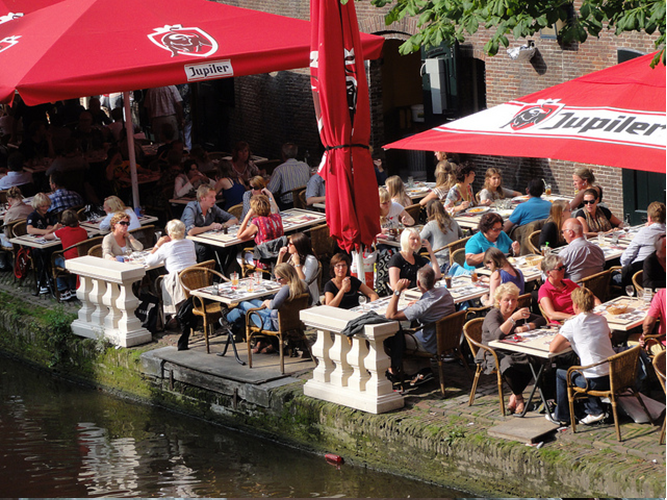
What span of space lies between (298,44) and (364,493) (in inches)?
274

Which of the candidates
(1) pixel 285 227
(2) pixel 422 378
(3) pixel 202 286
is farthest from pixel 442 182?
(2) pixel 422 378

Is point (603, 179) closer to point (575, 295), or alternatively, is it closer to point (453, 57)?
point (453, 57)

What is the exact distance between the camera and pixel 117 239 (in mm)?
12742

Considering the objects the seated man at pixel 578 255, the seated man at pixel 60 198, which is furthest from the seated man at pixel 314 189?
the seated man at pixel 578 255

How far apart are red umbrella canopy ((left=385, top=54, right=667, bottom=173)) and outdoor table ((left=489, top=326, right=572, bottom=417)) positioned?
1502mm

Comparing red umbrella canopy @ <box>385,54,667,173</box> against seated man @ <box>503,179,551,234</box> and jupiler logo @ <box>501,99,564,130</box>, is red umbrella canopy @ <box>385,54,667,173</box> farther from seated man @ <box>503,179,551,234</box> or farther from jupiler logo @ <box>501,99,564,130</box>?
seated man @ <box>503,179,551,234</box>

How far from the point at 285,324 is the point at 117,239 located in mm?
2994

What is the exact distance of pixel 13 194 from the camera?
48.5 feet

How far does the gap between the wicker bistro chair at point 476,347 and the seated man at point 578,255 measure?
1.85 m

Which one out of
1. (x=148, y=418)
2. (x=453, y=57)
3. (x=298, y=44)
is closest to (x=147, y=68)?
(x=298, y=44)

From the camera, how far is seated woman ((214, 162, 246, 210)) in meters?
15.4

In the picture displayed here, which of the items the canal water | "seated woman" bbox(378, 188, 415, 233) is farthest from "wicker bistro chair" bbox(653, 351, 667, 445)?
"seated woman" bbox(378, 188, 415, 233)

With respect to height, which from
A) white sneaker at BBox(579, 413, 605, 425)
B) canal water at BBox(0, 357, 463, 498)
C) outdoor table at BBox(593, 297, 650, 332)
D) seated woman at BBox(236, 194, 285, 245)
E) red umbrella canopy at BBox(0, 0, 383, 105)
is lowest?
canal water at BBox(0, 357, 463, 498)

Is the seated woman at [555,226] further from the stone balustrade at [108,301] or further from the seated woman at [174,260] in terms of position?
the stone balustrade at [108,301]
